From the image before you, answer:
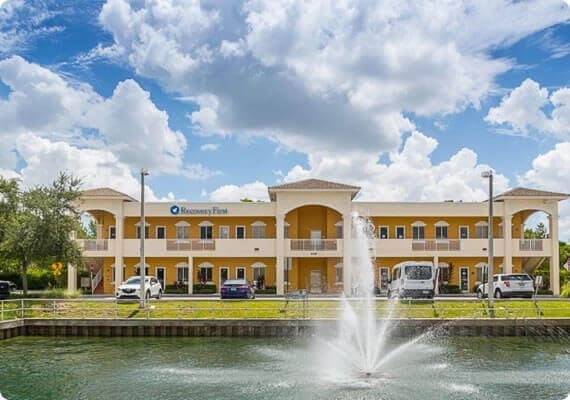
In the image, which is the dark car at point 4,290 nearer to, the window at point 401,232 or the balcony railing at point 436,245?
the balcony railing at point 436,245

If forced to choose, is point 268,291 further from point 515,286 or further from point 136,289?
point 515,286

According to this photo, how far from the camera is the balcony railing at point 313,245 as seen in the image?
47.3 meters

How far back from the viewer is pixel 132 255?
47938mm

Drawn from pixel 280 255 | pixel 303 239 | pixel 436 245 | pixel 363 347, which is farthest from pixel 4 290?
pixel 436 245

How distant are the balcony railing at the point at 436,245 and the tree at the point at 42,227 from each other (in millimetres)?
22577

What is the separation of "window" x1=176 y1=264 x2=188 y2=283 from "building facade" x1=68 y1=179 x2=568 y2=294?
73 millimetres

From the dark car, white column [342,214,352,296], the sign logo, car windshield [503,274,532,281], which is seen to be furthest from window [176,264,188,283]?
car windshield [503,274,532,281]

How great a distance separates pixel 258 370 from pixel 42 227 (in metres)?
20.9

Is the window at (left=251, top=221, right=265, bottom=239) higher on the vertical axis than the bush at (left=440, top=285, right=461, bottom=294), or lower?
higher

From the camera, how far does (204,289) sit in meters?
47.8

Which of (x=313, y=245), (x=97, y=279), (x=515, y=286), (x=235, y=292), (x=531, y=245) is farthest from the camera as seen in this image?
(x=97, y=279)

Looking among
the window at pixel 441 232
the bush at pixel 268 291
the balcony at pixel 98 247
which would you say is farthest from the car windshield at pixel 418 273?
the balcony at pixel 98 247

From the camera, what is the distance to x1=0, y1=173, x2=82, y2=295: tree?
38.0 metres

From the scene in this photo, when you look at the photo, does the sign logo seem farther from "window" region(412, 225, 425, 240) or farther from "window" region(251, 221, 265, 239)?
"window" region(412, 225, 425, 240)
